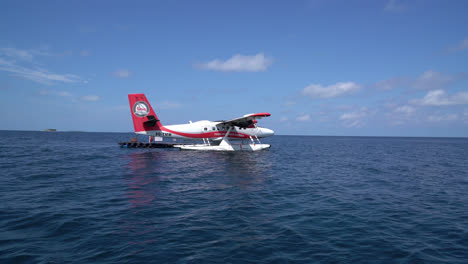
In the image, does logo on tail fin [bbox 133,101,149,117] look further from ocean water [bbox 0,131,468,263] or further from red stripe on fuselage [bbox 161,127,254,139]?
ocean water [bbox 0,131,468,263]

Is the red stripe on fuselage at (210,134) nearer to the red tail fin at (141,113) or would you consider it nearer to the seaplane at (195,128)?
the seaplane at (195,128)

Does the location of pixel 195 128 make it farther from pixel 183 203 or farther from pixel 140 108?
pixel 183 203

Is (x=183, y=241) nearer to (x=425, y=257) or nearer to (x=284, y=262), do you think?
(x=284, y=262)

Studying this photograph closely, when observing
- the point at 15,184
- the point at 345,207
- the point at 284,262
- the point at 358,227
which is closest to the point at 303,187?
the point at 345,207

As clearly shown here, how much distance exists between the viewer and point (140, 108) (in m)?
32.3

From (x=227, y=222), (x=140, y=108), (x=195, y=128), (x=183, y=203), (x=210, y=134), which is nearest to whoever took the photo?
(x=227, y=222)

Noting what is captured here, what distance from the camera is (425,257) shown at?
5.81m

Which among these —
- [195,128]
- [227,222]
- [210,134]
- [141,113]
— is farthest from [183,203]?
[141,113]

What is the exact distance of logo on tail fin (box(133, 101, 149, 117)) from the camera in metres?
32.2

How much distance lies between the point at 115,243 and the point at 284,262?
4.17 metres

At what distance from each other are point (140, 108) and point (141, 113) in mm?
675

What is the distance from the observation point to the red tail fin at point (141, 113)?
32.3 meters

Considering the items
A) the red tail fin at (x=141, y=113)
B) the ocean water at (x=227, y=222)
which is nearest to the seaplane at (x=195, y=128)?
the red tail fin at (x=141, y=113)

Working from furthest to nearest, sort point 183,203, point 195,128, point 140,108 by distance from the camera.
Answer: point 195,128, point 140,108, point 183,203
